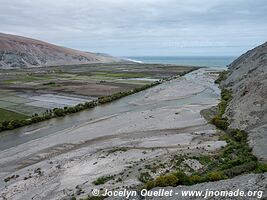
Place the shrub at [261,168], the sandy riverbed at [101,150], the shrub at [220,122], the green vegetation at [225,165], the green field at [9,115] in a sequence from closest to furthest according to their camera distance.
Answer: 1. the green vegetation at [225,165]
2. the shrub at [261,168]
3. the sandy riverbed at [101,150]
4. the shrub at [220,122]
5. the green field at [9,115]

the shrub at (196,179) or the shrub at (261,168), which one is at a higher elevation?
the shrub at (261,168)

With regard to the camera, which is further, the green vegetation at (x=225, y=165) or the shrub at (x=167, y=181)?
the green vegetation at (x=225, y=165)

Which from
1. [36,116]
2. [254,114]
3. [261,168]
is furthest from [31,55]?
[261,168]

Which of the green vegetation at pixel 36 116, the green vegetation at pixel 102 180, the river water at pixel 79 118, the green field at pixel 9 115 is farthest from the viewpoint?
the green field at pixel 9 115

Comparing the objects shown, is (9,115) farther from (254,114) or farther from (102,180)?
(254,114)

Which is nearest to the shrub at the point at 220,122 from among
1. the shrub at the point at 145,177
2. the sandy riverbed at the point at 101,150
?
the sandy riverbed at the point at 101,150

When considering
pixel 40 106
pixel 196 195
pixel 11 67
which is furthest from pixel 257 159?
pixel 11 67

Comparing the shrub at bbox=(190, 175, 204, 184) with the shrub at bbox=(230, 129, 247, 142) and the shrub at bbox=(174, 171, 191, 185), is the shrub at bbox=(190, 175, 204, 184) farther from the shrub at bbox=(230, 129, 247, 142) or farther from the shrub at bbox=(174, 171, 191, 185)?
the shrub at bbox=(230, 129, 247, 142)

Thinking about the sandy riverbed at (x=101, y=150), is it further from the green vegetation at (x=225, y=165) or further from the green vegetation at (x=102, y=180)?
the green vegetation at (x=225, y=165)

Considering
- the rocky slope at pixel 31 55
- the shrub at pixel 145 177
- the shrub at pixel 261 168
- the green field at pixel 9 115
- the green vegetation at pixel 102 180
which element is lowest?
the green field at pixel 9 115

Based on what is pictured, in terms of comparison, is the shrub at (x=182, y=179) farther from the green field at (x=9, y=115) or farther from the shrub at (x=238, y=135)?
the green field at (x=9, y=115)
